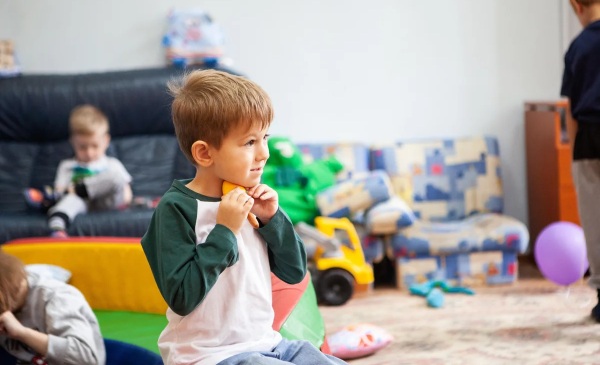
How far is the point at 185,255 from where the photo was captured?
1728 mm

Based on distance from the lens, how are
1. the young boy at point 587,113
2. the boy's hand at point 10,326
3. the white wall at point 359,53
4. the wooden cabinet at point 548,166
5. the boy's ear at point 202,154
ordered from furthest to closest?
the white wall at point 359,53 < the wooden cabinet at point 548,166 < the young boy at point 587,113 < the boy's hand at point 10,326 < the boy's ear at point 202,154

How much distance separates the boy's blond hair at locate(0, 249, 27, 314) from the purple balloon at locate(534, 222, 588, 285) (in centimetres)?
245

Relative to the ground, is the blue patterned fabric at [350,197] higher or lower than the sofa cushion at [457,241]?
higher

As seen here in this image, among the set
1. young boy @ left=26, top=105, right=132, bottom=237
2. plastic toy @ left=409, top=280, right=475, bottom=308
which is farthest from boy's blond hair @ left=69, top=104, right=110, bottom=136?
plastic toy @ left=409, top=280, right=475, bottom=308

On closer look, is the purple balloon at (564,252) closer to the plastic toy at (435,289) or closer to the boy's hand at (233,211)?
the plastic toy at (435,289)

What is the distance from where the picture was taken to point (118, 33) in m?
5.12

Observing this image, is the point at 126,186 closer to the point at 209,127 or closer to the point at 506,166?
the point at 506,166

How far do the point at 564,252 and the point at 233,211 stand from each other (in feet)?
Result: 8.38

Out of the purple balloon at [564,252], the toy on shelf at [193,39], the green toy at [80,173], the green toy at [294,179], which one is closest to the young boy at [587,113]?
the purple balloon at [564,252]

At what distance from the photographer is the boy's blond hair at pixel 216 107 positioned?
1773mm

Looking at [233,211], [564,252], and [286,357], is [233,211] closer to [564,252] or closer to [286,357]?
[286,357]

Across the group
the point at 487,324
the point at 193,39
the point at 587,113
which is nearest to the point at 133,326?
the point at 487,324

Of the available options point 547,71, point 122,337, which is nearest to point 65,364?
point 122,337

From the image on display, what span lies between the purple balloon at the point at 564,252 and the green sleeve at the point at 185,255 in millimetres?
2505
